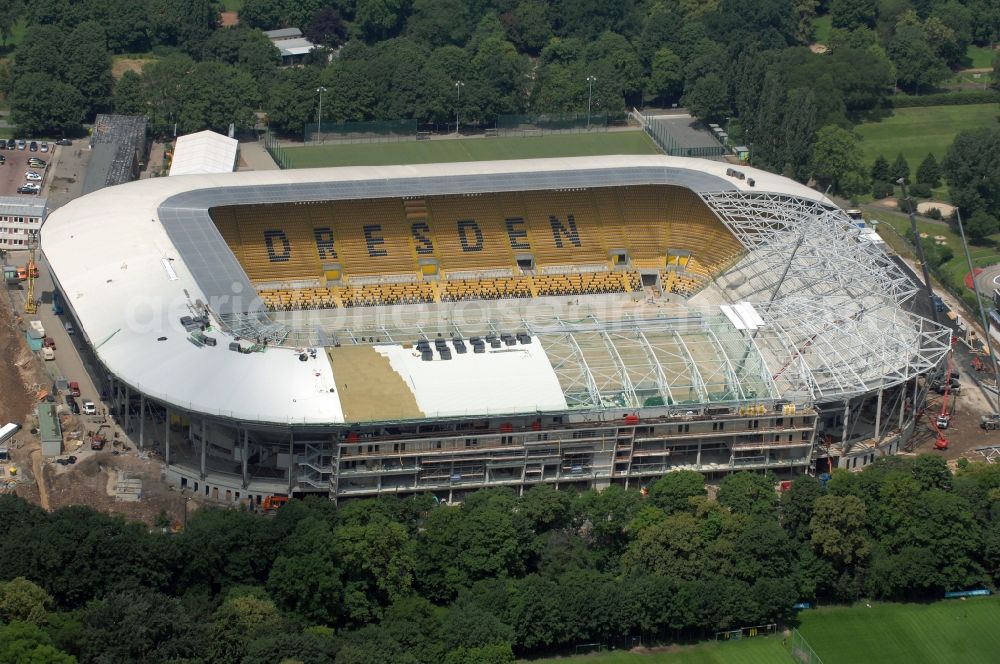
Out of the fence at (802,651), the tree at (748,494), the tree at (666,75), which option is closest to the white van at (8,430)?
the tree at (748,494)

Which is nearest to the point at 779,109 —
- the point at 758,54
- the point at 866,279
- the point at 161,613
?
the point at 758,54

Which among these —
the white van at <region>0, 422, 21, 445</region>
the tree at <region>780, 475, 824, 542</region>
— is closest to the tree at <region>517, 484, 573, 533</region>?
the tree at <region>780, 475, 824, 542</region>

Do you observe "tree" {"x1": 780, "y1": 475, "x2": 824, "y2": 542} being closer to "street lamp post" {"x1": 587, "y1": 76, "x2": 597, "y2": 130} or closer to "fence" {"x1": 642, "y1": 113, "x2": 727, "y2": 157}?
"fence" {"x1": 642, "y1": 113, "x2": 727, "y2": 157}

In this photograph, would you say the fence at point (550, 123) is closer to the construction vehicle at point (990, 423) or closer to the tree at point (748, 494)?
the construction vehicle at point (990, 423)

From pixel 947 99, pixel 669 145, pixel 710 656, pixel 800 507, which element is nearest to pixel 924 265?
pixel 800 507

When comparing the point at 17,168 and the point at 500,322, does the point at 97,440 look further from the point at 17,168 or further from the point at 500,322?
the point at 17,168

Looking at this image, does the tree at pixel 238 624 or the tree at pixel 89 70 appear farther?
the tree at pixel 89 70

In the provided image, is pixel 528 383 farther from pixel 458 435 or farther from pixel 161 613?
pixel 161 613
